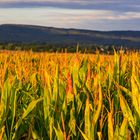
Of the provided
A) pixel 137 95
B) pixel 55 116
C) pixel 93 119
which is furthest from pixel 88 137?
pixel 137 95

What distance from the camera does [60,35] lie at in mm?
172125

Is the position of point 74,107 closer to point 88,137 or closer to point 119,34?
point 88,137

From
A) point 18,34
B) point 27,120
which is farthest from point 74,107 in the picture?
point 18,34

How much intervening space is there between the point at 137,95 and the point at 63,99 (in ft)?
1.56

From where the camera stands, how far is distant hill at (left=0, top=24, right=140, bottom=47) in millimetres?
163500

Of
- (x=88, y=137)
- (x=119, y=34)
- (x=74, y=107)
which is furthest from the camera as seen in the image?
(x=119, y=34)

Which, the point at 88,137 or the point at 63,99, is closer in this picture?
the point at 88,137

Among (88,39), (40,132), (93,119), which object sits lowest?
(88,39)

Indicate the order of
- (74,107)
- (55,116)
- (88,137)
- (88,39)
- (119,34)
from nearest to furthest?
(88,137) < (55,116) < (74,107) < (88,39) < (119,34)

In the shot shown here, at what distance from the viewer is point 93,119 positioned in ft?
7.66

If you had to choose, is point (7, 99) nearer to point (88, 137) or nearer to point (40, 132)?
point (40, 132)

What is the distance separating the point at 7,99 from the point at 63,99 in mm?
358

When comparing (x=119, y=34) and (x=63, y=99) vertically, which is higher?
(x=63, y=99)

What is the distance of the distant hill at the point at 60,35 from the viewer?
16350 cm
